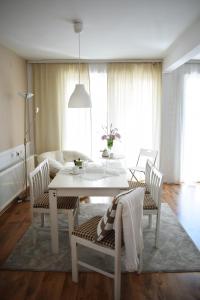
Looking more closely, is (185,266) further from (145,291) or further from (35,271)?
(35,271)

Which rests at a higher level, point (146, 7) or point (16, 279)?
point (146, 7)

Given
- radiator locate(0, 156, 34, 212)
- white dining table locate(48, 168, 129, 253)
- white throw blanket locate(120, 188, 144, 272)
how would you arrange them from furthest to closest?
radiator locate(0, 156, 34, 212) < white dining table locate(48, 168, 129, 253) < white throw blanket locate(120, 188, 144, 272)

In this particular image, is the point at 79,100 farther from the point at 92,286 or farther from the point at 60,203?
the point at 92,286

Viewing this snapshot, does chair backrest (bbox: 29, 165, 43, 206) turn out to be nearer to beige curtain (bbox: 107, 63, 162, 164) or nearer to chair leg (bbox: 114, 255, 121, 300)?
chair leg (bbox: 114, 255, 121, 300)

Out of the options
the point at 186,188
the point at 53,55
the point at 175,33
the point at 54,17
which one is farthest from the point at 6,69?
the point at 186,188

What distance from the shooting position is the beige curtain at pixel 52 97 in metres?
4.88

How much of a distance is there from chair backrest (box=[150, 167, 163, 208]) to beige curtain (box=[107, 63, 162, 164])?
226 centimetres

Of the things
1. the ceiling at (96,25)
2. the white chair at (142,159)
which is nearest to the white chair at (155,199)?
the white chair at (142,159)

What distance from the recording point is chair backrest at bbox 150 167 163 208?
8.22 feet

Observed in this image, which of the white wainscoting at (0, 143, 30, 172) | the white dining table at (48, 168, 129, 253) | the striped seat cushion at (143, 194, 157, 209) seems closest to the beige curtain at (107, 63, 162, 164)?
the white wainscoting at (0, 143, 30, 172)

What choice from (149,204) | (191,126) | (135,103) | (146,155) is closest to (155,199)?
(149,204)

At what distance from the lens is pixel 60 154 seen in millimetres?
4656

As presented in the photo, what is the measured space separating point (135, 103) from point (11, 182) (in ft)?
9.27

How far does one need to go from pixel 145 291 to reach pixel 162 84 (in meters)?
3.91
